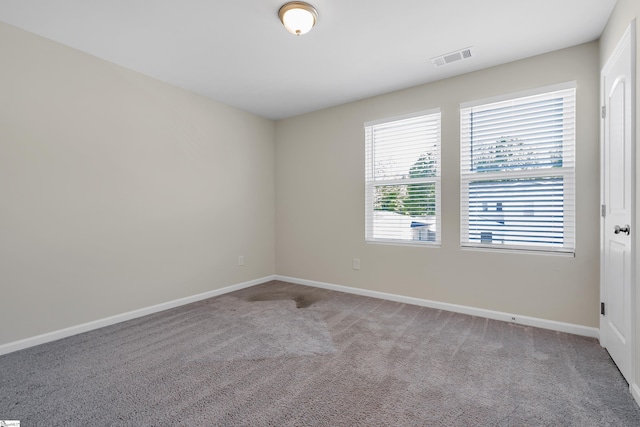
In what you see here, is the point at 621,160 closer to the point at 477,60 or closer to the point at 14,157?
the point at 477,60

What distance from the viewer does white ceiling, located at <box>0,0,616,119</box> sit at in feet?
7.35

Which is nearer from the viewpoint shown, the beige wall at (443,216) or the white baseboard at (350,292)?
the white baseboard at (350,292)

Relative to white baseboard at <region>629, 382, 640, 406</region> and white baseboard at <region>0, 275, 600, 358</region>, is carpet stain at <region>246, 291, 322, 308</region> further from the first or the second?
white baseboard at <region>629, 382, 640, 406</region>

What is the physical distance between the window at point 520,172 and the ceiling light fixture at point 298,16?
1982 millimetres

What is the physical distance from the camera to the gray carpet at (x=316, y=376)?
1681 mm

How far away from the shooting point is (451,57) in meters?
2.95

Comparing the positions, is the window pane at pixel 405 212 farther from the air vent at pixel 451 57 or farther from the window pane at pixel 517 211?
the air vent at pixel 451 57

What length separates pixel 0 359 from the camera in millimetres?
2316

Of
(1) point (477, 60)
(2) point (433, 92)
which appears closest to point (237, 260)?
(2) point (433, 92)

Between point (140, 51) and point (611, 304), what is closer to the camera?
point (611, 304)

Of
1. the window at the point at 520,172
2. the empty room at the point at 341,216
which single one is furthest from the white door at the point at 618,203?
the window at the point at 520,172

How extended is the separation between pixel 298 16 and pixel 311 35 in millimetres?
358

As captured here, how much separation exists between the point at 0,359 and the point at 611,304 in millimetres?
4757

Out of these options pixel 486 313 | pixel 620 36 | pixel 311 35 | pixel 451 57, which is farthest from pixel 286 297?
pixel 620 36
